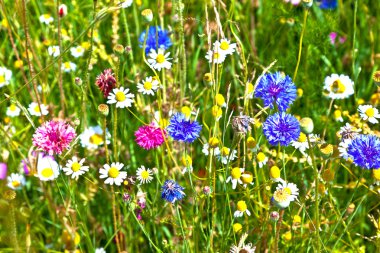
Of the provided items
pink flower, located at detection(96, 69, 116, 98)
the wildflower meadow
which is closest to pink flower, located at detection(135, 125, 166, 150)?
the wildflower meadow

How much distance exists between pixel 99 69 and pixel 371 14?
Answer: 35.4 inches

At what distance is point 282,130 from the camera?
0.95m

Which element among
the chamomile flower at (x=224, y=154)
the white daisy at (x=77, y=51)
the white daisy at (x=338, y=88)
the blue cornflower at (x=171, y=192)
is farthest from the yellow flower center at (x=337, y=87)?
the white daisy at (x=77, y=51)

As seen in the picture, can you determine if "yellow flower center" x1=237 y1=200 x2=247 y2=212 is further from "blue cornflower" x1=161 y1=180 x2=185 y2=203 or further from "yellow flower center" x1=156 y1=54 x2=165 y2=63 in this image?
"yellow flower center" x1=156 y1=54 x2=165 y2=63

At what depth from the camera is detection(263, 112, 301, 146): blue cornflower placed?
3.11 ft

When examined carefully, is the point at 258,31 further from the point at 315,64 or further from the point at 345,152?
the point at 345,152

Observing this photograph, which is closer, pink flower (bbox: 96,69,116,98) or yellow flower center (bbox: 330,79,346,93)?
yellow flower center (bbox: 330,79,346,93)

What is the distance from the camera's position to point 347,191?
1497mm

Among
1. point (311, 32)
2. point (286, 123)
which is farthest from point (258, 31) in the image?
point (286, 123)

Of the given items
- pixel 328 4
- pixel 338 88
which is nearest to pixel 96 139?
pixel 338 88

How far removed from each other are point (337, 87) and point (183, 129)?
271mm

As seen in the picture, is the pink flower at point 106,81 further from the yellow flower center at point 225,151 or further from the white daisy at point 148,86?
the yellow flower center at point 225,151

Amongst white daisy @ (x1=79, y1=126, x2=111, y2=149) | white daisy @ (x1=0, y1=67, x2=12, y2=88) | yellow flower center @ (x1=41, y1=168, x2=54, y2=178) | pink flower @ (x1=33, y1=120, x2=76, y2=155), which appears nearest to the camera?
pink flower @ (x1=33, y1=120, x2=76, y2=155)

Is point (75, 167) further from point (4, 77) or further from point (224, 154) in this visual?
point (4, 77)
